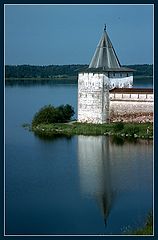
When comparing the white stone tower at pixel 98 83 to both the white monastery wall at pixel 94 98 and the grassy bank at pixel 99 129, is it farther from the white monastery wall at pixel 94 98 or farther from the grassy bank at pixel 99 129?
the grassy bank at pixel 99 129

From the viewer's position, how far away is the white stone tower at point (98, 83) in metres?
7.70

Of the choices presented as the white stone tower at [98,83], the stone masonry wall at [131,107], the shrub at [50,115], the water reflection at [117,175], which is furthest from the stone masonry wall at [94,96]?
the water reflection at [117,175]

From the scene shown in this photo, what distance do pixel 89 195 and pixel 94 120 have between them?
12.0 ft

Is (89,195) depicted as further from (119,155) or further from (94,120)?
(94,120)

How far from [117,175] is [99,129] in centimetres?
252

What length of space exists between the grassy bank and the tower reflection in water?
0.28 meters

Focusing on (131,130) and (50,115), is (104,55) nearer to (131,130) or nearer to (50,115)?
(50,115)

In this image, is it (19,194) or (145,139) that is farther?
(145,139)

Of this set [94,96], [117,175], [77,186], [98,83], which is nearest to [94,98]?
[94,96]

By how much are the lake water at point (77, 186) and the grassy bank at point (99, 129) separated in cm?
40

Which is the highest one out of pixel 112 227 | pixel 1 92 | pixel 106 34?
pixel 106 34

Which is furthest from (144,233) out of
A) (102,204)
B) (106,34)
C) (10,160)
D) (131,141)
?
(106,34)

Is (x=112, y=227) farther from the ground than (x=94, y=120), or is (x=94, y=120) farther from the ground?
(x=94, y=120)

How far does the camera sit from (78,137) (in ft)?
Answer: 22.7
